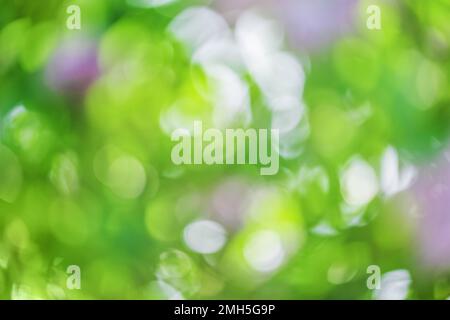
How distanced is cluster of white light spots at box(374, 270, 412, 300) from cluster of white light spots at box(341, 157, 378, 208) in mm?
114

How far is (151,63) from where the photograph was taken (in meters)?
0.73

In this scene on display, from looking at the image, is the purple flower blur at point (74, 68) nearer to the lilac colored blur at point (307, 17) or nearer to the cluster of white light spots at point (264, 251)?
the lilac colored blur at point (307, 17)

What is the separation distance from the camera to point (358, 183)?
2.40 feet

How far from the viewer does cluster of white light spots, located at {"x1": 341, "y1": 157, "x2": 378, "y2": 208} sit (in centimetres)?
73

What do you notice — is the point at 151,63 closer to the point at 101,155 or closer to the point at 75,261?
the point at 101,155

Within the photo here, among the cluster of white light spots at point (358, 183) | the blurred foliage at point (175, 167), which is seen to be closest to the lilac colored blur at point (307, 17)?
the blurred foliage at point (175, 167)

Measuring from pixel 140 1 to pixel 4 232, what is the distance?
1.27 feet

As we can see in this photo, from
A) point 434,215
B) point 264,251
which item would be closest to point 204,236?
point 264,251

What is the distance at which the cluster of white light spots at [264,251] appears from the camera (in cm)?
72

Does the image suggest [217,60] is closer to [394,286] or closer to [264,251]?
[264,251]

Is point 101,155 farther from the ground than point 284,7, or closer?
closer

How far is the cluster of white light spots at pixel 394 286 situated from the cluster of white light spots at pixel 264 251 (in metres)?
0.15

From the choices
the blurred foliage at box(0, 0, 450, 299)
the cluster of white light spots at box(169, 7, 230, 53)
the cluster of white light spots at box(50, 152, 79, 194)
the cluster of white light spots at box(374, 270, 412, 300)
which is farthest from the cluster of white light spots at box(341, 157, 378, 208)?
the cluster of white light spots at box(50, 152, 79, 194)
